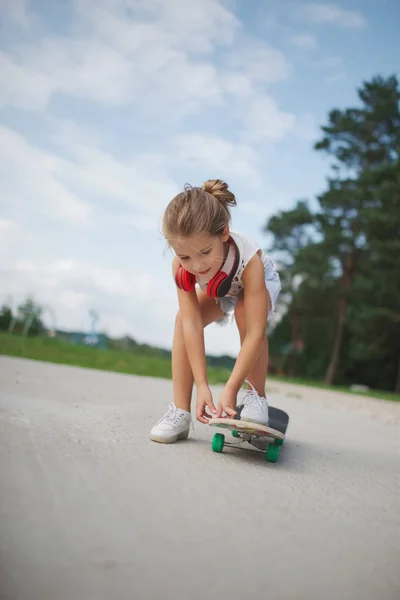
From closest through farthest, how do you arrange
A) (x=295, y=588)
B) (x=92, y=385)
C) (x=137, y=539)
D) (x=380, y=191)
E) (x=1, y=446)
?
(x=295, y=588), (x=137, y=539), (x=1, y=446), (x=92, y=385), (x=380, y=191)

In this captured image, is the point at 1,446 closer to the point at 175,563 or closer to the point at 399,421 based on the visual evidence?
the point at 175,563

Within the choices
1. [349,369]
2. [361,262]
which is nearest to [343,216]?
[361,262]

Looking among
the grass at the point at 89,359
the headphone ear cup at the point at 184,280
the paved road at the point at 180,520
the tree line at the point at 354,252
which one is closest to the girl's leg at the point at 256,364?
the headphone ear cup at the point at 184,280

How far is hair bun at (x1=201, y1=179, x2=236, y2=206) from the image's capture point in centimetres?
217

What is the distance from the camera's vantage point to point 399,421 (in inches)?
199

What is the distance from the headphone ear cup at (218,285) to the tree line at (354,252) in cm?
1447

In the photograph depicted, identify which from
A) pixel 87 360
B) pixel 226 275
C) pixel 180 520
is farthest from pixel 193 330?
pixel 87 360

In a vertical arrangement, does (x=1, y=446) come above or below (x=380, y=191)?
below

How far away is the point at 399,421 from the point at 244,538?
4384 mm

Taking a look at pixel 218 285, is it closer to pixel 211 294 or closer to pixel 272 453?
pixel 211 294

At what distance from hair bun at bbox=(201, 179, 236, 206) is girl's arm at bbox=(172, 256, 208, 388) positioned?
31cm

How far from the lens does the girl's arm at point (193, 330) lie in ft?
7.04

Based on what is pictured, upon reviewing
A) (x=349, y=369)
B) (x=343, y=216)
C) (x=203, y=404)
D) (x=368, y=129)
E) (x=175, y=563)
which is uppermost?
(x=368, y=129)

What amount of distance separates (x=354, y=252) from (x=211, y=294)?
1718 cm
